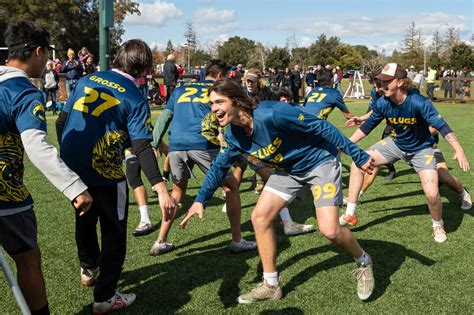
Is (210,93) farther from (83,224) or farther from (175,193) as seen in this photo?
(175,193)

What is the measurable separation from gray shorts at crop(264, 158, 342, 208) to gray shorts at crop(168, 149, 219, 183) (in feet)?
3.76

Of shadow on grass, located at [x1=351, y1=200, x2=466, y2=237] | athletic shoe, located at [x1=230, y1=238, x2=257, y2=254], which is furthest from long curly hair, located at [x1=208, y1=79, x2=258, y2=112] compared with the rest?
shadow on grass, located at [x1=351, y1=200, x2=466, y2=237]

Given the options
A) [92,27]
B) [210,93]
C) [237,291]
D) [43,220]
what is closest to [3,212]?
[210,93]

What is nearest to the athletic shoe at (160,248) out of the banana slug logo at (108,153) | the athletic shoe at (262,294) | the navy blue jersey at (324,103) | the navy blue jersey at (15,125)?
the athletic shoe at (262,294)

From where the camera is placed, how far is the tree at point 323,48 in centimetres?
7938

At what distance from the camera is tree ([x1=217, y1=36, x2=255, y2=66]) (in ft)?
270

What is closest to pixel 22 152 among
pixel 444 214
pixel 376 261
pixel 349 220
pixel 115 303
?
pixel 115 303

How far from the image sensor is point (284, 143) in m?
3.94

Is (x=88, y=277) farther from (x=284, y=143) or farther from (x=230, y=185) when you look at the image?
(x=284, y=143)

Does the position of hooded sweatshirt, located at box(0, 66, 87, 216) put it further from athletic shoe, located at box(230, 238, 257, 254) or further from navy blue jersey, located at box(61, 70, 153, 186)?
athletic shoe, located at box(230, 238, 257, 254)

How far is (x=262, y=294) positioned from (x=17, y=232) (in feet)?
6.44

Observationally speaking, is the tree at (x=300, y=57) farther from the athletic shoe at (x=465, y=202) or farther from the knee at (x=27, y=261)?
the knee at (x=27, y=261)

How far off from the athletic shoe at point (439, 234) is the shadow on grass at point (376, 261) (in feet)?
1.55

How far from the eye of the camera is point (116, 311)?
3891 millimetres
